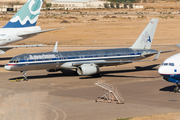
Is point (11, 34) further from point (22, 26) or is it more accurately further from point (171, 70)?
point (171, 70)

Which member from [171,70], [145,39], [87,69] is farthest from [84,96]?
[145,39]

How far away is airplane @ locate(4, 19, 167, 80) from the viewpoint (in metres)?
43.6

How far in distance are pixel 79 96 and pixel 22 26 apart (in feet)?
97.3

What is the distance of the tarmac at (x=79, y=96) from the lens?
94.3 ft

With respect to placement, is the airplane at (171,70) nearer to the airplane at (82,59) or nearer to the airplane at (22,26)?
the airplane at (82,59)

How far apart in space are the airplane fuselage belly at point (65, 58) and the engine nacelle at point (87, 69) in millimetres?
1231

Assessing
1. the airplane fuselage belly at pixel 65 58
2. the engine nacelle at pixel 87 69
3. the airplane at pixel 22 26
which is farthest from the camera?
the airplane at pixel 22 26

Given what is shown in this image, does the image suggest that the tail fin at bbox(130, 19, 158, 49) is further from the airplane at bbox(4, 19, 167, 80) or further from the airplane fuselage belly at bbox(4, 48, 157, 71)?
the airplane fuselage belly at bbox(4, 48, 157, 71)

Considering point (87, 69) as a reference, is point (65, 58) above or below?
above

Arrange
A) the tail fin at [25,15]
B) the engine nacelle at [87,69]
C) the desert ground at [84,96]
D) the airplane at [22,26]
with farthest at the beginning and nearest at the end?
the tail fin at [25,15] → the airplane at [22,26] → the engine nacelle at [87,69] → the desert ground at [84,96]

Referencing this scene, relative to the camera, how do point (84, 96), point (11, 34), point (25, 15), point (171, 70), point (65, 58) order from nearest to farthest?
point (171, 70)
point (84, 96)
point (65, 58)
point (11, 34)
point (25, 15)

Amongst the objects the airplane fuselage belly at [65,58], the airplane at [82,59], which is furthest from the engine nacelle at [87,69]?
the airplane fuselage belly at [65,58]

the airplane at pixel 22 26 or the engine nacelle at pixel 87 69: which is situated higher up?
the airplane at pixel 22 26

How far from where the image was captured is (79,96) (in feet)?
116
